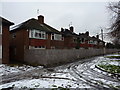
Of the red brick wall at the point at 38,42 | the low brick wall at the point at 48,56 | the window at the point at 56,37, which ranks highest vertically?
the window at the point at 56,37

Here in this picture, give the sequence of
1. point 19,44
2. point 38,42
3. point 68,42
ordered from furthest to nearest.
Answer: point 68,42 → point 38,42 → point 19,44

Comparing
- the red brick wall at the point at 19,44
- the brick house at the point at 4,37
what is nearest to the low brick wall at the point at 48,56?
the red brick wall at the point at 19,44

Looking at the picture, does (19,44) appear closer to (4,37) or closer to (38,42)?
(38,42)

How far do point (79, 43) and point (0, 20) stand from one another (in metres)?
25.3

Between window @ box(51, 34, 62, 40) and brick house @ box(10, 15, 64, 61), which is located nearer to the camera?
brick house @ box(10, 15, 64, 61)

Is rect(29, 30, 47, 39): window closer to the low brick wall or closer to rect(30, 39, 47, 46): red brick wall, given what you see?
rect(30, 39, 47, 46): red brick wall

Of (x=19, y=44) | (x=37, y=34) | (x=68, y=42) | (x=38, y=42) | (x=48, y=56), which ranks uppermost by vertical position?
(x=37, y=34)

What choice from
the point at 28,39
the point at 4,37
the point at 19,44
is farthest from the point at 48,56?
the point at 19,44

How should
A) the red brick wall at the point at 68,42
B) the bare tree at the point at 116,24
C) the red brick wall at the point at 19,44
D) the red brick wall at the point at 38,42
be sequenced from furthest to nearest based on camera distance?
the red brick wall at the point at 68,42 → the red brick wall at the point at 38,42 → the red brick wall at the point at 19,44 → the bare tree at the point at 116,24

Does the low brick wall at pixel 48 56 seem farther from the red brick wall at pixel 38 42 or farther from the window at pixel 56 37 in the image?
the window at pixel 56 37

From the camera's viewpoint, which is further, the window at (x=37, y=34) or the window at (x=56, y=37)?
the window at (x=56, y=37)

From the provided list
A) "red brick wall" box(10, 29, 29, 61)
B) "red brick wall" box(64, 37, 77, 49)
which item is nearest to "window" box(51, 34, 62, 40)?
"red brick wall" box(64, 37, 77, 49)

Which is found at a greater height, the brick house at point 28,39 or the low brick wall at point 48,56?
the brick house at point 28,39

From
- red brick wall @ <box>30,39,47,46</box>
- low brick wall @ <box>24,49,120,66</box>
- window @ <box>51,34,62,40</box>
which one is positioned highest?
window @ <box>51,34,62,40</box>
